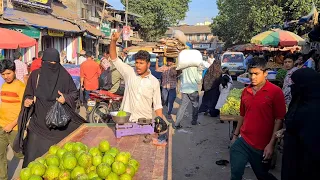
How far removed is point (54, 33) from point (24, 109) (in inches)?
547

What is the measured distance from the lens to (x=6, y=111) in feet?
14.1

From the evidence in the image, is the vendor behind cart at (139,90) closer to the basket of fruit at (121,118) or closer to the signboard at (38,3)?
the basket of fruit at (121,118)

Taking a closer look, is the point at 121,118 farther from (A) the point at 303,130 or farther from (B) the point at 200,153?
(B) the point at 200,153

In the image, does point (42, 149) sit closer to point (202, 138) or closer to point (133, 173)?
point (133, 173)

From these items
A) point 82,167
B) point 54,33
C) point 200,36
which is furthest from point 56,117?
point 200,36

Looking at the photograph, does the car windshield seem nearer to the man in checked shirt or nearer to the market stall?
the man in checked shirt

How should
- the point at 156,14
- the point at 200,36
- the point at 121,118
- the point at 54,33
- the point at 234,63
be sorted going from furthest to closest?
the point at 200,36 < the point at 156,14 < the point at 234,63 < the point at 54,33 < the point at 121,118

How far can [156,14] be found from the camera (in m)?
40.5

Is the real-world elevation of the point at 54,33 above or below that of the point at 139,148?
above

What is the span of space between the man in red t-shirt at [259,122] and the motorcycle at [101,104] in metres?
4.48

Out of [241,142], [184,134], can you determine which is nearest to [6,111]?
[241,142]

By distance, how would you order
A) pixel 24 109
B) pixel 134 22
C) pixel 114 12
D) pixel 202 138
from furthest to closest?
pixel 134 22 → pixel 114 12 → pixel 202 138 → pixel 24 109

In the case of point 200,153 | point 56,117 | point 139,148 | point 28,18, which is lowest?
point 200,153

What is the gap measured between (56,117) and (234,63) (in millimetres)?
18506
